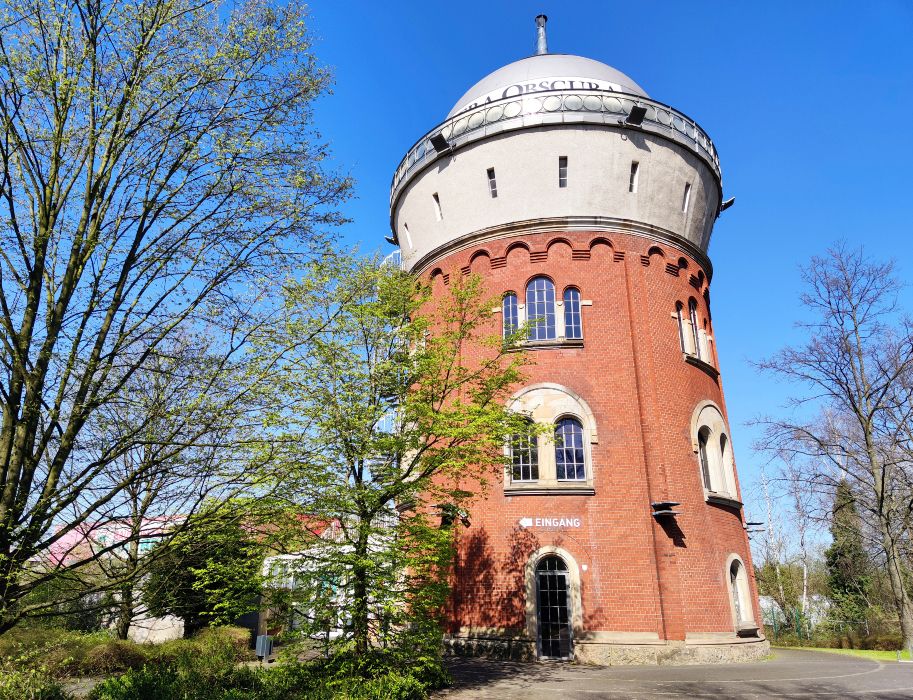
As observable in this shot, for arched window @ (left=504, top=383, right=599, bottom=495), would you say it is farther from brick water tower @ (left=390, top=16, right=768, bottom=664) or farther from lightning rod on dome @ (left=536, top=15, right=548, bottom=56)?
lightning rod on dome @ (left=536, top=15, right=548, bottom=56)

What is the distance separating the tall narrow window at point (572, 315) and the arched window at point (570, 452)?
107 inches

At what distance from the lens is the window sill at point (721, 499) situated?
17.6 meters

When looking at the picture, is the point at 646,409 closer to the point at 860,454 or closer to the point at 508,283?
the point at 508,283

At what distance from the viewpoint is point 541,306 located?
19.0 meters

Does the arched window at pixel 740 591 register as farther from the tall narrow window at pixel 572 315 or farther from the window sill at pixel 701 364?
the tall narrow window at pixel 572 315

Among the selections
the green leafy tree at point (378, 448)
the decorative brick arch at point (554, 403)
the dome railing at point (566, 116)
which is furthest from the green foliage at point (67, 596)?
the dome railing at point (566, 116)

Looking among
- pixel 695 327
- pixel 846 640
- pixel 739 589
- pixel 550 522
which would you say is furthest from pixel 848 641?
pixel 550 522

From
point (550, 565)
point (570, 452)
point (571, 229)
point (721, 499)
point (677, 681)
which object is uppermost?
point (571, 229)

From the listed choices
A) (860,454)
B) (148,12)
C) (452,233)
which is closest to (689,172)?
(452,233)

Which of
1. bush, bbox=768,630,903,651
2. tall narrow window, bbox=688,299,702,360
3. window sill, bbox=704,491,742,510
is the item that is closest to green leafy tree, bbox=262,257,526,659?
window sill, bbox=704,491,742,510

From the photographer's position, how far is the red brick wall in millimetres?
15586

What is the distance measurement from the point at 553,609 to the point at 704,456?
689 cm

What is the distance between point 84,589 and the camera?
612 cm

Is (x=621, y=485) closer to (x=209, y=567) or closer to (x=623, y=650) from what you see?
(x=623, y=650)
